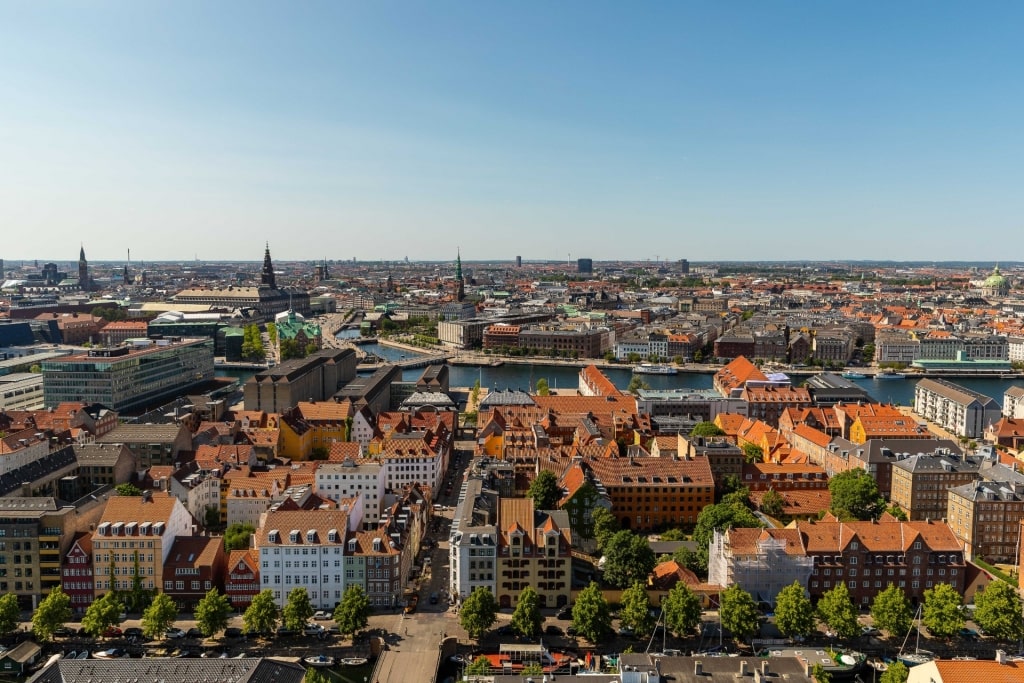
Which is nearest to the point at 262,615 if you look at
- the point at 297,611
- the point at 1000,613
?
the point at 297,611

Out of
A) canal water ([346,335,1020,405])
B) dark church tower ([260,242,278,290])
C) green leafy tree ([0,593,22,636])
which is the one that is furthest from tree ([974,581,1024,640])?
dark church tower ([260,242,278,290])

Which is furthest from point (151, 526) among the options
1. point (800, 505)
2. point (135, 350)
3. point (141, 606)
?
point (135, 350)

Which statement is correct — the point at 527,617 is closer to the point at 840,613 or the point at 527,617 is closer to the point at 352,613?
the point at 352,613

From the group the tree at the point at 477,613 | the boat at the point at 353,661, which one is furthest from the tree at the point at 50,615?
the tree at the point at 477,613

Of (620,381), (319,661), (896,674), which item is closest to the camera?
(896,674)

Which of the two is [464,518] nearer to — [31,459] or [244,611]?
[244,611]

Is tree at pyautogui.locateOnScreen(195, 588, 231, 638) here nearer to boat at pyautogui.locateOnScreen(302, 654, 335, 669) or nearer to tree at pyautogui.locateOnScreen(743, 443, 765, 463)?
boat at pyautogui.locateOnScreen(302, 654, 335, 669)
